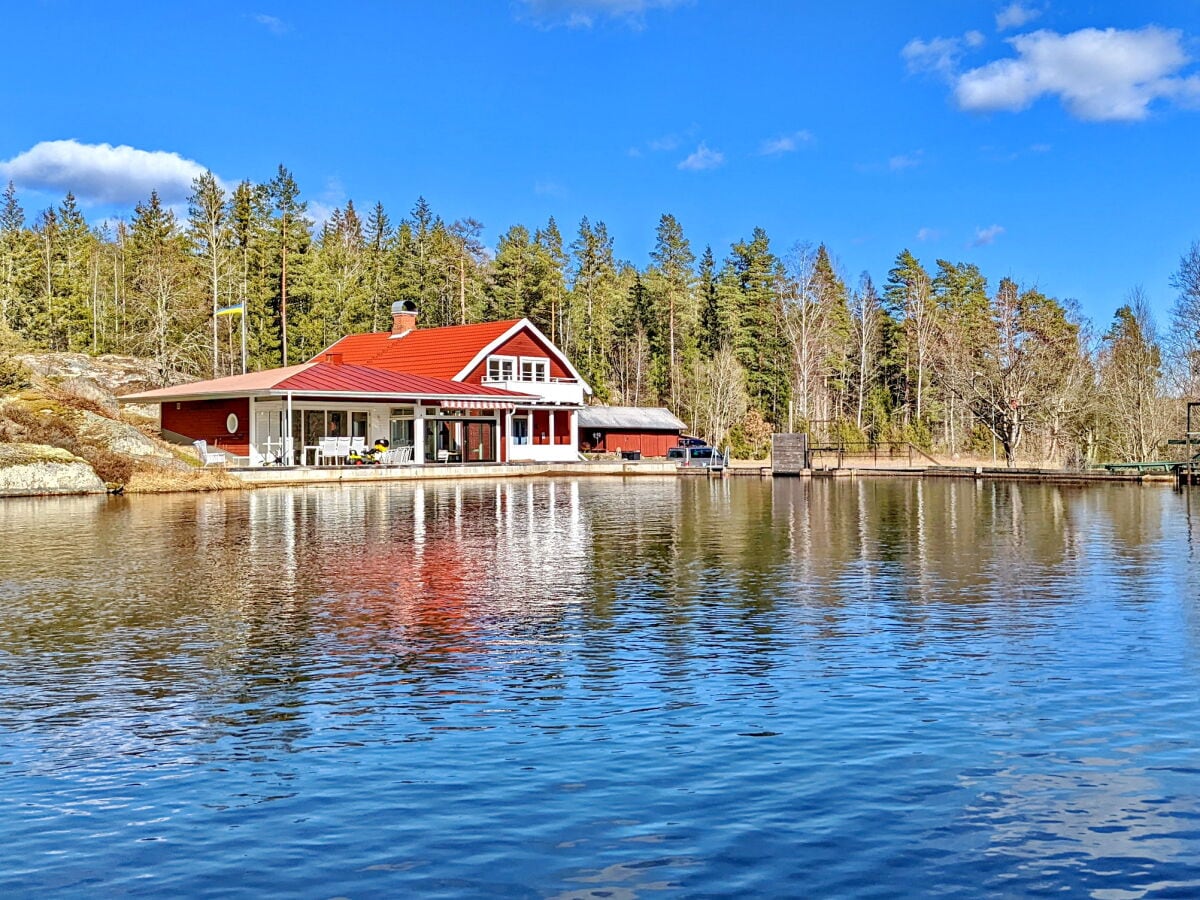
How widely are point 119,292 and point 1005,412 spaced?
74106mm

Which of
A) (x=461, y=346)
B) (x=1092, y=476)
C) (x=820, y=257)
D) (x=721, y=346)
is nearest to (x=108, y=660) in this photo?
(x=1092, y=476)

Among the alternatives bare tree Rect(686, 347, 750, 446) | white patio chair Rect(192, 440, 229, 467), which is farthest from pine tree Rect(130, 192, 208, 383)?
bare tree Rect(686, 347, 750, 446)

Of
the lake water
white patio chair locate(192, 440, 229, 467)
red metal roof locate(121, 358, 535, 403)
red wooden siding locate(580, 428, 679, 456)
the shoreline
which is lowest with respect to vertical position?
the lake water

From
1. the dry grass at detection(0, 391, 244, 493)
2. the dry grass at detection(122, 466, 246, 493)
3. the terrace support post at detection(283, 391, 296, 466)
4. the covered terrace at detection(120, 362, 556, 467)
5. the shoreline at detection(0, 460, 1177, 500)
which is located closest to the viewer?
the dry grass at detection(122, 466, 246, 493)

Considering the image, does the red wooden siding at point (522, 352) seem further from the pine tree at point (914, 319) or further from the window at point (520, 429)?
the pine tree at point (914, 319)

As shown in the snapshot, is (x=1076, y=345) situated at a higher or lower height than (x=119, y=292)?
lower

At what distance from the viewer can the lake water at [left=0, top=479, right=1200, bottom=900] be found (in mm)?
6512

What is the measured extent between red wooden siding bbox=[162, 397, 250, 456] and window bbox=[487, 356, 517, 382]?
48.9ft

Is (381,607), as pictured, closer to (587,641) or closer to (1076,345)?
(587,641)

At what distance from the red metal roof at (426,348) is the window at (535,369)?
2359 mm

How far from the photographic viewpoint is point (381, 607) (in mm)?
14953

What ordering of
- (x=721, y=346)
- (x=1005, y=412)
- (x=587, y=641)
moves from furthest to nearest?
1. (x=721, y=346)
2. (x=1005, y=412)
3. (x=587, y=641)

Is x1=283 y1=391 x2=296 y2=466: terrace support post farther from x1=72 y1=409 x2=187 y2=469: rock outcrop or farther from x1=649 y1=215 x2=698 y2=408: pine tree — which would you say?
x1=649 y1=215 x2=698 y2=408: pine tree

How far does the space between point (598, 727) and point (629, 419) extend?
63.4 metres
